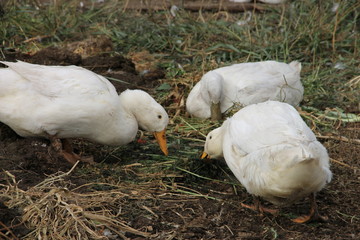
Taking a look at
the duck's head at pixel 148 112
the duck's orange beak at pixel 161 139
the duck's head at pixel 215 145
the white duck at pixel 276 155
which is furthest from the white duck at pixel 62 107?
the white duck at pixel 276 155

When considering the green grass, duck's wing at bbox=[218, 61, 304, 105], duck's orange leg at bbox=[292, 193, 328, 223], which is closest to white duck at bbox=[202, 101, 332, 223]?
duck's orange leg at bbox=[292, 193, 328, 223]

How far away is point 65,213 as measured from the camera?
14.4 ft

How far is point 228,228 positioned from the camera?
4578 millimetres

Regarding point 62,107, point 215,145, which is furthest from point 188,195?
point 62,107

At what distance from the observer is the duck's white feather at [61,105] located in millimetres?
5496

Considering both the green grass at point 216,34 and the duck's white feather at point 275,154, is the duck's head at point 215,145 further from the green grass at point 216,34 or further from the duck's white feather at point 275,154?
the green grass at point 216,34

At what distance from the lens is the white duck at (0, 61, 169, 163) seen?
5496 mm

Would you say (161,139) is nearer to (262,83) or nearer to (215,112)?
(215,112)

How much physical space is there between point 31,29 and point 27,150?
4.02 metres

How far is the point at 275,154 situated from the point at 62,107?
2.18 meters

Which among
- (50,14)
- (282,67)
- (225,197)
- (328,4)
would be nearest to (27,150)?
(225,197)

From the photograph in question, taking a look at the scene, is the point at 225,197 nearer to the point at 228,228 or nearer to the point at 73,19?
the point at 228,228

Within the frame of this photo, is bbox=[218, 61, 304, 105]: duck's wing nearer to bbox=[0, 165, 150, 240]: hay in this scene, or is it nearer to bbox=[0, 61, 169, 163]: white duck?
bbox=[0, 61, 169, 163]: white duck

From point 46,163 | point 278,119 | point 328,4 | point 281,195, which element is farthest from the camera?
point 328,4
